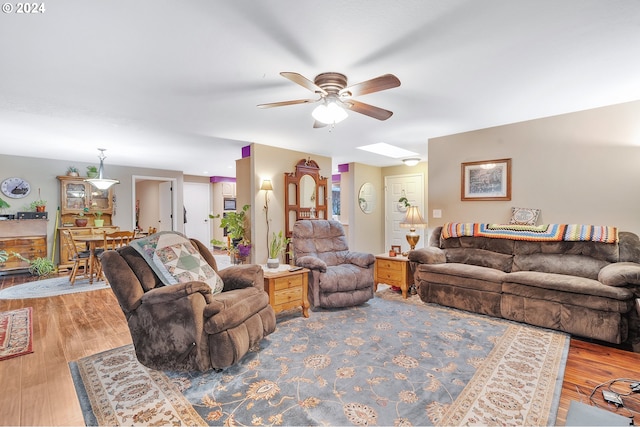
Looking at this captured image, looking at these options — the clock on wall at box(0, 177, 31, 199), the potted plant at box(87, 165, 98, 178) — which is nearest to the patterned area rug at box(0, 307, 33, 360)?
the clock on wall at box(0, 177, 31, 199)

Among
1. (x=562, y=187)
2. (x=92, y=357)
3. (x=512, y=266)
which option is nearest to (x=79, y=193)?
(x=92, y=357)

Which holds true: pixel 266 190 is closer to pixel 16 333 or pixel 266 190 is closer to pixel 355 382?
pixel 16 333

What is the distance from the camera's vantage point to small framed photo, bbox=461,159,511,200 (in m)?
3.90

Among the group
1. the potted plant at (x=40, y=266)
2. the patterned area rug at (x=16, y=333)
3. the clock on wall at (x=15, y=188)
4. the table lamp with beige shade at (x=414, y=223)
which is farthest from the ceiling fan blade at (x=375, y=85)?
the clock on wall at (x=15, y=188)

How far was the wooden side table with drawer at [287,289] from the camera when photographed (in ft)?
10.1

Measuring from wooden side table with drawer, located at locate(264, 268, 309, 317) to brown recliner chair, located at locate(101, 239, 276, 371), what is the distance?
2.57 feet

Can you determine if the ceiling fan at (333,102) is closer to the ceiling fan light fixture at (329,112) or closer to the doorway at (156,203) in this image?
the ceiling fan light fixture at (329,112)

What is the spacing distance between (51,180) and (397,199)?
7.19m

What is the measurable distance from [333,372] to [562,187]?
132 inches

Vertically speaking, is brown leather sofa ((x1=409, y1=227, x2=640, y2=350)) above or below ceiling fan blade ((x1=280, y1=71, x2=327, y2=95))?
below

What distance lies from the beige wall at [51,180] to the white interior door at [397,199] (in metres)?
5.85

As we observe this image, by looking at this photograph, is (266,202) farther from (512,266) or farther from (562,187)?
(562,187)

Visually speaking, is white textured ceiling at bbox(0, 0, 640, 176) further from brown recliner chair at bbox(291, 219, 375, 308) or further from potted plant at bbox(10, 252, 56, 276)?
potted plant at bbox(10, 252, 56, 276)

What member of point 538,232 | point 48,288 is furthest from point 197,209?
point 538,232
